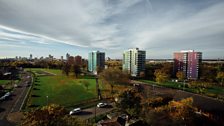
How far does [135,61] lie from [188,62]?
62.0ft

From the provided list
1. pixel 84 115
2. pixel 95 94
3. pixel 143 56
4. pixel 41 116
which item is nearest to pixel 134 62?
pixel 143 56

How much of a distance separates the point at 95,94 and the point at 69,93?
5.22 m

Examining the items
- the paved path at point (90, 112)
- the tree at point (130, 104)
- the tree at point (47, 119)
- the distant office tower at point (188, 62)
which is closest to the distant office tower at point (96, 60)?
the distant office tower at point (188, 62)

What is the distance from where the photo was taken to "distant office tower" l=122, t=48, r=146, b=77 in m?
66.4

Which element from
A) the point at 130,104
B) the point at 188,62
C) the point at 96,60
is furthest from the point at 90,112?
the point at 96,60

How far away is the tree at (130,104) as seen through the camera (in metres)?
22.4

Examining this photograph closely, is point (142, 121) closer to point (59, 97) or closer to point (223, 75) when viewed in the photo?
point (59, 97)

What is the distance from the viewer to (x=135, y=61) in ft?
220

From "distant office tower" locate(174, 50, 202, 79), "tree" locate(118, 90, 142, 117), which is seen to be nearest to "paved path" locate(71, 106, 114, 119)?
"tree" locate(118, 90, 142, 117)

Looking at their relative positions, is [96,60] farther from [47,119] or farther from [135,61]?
[47,119]

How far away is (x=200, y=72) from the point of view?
210 feet

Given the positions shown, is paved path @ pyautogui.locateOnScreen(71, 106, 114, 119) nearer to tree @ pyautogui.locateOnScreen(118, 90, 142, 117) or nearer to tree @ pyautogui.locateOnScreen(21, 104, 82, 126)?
tree @ pyautogui.locateOnScreen(118, 90, 142, 117)

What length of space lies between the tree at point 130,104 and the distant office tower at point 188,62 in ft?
154

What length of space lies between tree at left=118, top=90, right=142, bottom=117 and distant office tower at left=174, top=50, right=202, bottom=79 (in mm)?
47018
